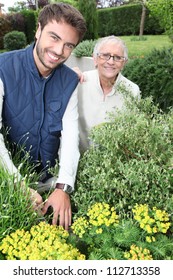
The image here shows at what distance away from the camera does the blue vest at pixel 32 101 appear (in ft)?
7.80

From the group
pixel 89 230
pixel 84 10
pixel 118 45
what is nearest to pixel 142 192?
pixel 89 230

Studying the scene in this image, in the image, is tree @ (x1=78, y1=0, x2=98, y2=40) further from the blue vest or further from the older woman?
the blue vest

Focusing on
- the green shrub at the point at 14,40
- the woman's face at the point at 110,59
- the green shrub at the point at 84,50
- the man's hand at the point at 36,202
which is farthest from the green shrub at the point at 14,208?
the green shrub at the point at 14,40

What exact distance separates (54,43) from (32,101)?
1.29 feet

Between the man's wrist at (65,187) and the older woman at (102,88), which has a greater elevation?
the older woman at (102,88)

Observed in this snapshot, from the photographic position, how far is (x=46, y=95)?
8.07 ft

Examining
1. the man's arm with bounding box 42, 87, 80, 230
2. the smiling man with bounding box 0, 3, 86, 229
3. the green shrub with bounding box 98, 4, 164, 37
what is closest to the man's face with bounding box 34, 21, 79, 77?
the smiling man with bounding box 0, 3, 86, 229

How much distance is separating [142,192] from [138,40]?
16704 mm

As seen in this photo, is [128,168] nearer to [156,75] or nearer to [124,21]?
[156,75]

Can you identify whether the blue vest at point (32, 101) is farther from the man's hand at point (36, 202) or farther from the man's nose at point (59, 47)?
the man's hand at point (36, 202)

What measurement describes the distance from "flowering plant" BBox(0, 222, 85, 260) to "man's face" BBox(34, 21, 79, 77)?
3.39 ft

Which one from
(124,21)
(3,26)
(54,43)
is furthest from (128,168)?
(124,21)

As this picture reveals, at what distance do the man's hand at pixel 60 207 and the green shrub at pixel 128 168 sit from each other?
58 millimetres
